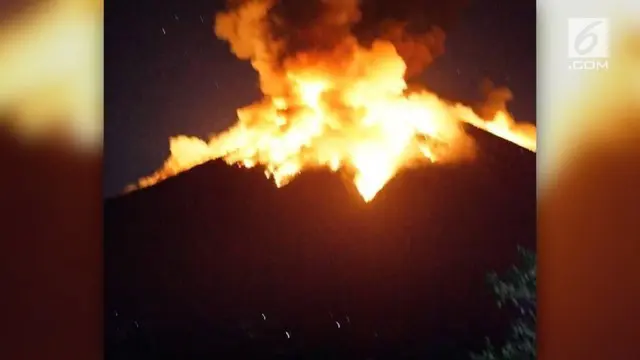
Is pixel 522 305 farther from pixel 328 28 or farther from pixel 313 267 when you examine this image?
pixel 328 28

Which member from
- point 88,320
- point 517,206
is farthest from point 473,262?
point 88,320

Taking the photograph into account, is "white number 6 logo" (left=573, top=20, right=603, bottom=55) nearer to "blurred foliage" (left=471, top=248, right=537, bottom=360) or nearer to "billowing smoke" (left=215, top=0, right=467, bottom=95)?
"billowing smoke" (left=215, top=0, right=467, bottom=95)

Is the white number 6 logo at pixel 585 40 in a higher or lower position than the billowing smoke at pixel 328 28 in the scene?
lower

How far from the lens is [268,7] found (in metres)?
1.69

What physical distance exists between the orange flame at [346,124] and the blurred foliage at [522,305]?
290 millimetres

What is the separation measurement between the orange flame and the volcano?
0.13ft

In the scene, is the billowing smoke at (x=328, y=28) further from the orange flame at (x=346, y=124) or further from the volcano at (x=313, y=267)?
the volcano at (x=313, y=267)

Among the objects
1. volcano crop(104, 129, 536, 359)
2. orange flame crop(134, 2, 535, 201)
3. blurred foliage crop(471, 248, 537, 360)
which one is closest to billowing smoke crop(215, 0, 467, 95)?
orange flame crop(134, 2, 535, 201)

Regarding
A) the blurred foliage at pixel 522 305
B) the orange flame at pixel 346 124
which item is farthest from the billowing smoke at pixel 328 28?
the blurred foliage at pixel 522 305

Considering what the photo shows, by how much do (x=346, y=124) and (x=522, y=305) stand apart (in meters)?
0.59

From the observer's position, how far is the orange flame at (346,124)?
169cm

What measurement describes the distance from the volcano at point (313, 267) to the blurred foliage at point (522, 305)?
0.10 ft

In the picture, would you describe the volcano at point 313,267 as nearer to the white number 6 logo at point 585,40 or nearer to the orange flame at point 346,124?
the orange flame at point 346,124

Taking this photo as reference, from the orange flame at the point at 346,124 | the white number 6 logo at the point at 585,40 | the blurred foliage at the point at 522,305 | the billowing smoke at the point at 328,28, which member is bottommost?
the blurred foliage at the point at 522,305
